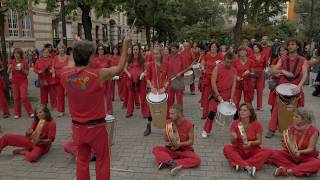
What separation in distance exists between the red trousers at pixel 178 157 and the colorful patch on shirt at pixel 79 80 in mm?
2143

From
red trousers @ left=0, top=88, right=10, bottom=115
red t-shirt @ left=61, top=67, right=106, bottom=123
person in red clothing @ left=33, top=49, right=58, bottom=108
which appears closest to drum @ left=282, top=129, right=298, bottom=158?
red t-shirt @ left=61, top=67, right=106, bottom=123

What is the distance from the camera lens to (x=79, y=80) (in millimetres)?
3951

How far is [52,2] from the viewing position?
14.8m

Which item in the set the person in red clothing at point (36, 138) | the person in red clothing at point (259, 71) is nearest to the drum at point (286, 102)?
the person in red clothing at point (259, 71)

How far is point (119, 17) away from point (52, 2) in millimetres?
36506

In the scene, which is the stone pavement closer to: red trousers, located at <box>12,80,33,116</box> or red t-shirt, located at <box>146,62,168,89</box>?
red trousers, located at <box>12,80,33,116</box>

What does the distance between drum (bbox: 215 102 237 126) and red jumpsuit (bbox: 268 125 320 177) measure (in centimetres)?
114

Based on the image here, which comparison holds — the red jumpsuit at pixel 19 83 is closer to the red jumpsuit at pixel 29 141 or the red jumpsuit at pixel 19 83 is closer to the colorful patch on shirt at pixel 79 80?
the red jumpsuit at pixel 29 141

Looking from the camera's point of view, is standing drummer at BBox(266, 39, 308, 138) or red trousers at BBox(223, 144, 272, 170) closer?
red trousers at BBox(223, 144, 272, 170)

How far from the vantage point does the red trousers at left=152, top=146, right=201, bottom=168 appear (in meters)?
5.66

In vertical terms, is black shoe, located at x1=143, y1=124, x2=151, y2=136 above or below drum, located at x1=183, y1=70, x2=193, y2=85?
below

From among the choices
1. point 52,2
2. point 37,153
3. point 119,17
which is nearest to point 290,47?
point 37,153

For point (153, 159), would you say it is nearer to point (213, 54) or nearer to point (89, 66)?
point (89, 66)

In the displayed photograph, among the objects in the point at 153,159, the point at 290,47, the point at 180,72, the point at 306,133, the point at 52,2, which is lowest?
the point at 153,159
